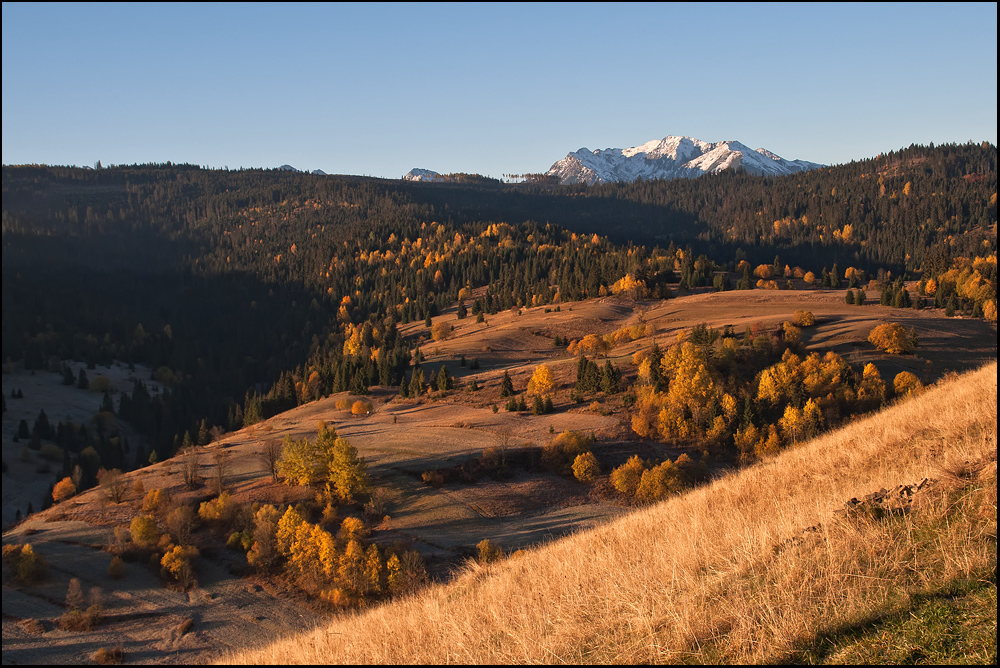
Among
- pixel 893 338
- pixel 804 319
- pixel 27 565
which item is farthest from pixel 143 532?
pixel 893 338

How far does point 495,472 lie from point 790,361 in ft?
150

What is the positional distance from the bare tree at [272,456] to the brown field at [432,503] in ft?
3.77

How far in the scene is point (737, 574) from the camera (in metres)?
9.76

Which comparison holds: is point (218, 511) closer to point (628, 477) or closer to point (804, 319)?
point (628, 477)

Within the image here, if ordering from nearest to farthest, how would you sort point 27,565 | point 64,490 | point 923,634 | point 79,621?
point 923,634 → point 79,621 → point 27,565 → point 64,490

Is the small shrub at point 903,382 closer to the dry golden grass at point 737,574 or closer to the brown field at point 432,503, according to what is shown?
the brown field at point 432,503

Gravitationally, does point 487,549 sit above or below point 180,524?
above

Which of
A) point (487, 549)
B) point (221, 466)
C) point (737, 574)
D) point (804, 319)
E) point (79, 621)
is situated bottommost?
point (79, 621)

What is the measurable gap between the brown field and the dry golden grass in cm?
12

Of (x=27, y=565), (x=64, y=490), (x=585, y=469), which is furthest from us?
(x=64, y=490)

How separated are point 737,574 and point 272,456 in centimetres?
7818

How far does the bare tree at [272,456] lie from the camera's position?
78.5m

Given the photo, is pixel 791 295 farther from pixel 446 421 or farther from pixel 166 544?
pixel 166 544

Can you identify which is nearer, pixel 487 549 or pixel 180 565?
pixel 487 549
